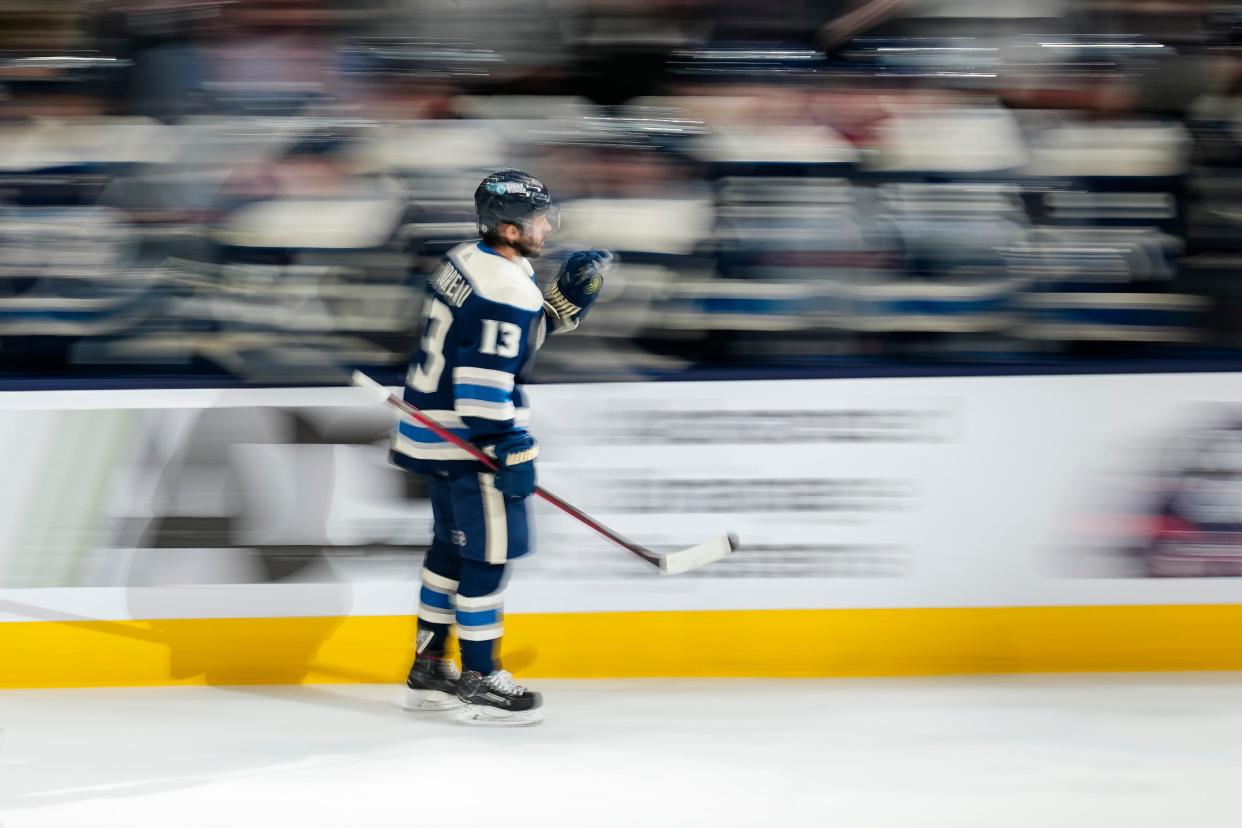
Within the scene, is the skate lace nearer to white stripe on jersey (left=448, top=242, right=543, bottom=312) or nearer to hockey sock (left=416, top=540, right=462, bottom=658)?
hockey sock (left=416, top=540, right=462, bottom=658)

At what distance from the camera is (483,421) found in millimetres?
3186

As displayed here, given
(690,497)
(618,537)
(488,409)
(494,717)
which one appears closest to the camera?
(488,409)

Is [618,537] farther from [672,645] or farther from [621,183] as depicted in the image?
[621,183]

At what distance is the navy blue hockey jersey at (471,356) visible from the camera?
3150mm

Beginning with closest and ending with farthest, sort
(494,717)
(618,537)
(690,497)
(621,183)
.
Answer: (494,717)
(618,537)
(690,497)
(621,183)

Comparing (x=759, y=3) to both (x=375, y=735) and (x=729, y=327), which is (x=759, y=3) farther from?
(x=375, y=735)

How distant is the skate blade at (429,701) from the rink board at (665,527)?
0.24 meters

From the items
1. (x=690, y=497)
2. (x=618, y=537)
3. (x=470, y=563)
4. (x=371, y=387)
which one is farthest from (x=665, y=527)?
(x=371, y=387)

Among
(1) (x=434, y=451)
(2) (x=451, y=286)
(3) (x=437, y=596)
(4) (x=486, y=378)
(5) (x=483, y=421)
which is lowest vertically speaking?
(3) (x=437, y=596)

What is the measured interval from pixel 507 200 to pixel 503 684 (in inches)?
47.3

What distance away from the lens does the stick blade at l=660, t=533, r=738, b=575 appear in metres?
3.36

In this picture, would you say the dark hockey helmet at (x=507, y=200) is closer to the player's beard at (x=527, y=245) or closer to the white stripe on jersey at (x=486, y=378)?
the player's beard at (x=527, y=245)

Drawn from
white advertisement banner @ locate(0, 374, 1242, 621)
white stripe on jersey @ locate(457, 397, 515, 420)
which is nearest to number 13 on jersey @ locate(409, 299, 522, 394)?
white stripe on jersey @ locate(457, 397, 515, 420)

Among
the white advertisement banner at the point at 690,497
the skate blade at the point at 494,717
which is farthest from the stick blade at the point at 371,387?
the skate blade at the point at 494,717
